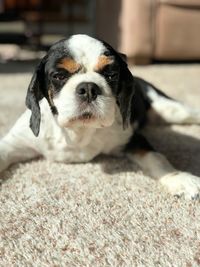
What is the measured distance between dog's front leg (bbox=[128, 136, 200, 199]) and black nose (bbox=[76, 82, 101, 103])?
0.31 metres

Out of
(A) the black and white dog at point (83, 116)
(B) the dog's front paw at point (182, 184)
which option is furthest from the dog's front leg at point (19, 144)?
(B) the dog's front paw at point (182, 184)

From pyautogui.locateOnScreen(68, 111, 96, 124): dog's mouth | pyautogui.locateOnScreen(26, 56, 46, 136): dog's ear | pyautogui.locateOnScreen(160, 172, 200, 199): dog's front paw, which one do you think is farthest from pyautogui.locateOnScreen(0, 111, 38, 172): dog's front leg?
pyautogui.locateOnScreen(160, 172, 200, 199): dog's front paw

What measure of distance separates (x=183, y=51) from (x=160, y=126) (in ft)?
5.10

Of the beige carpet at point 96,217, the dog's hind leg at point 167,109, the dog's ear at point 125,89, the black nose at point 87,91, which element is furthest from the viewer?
the dog's hind leg at point 167,109

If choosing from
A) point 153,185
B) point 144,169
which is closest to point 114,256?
point 153,185

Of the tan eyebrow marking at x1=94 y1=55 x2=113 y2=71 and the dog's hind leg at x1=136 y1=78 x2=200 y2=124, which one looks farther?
the dog's hind leg at x1=136 y1=78 x2=200 y2=124

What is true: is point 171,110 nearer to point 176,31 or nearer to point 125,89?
point 125,89

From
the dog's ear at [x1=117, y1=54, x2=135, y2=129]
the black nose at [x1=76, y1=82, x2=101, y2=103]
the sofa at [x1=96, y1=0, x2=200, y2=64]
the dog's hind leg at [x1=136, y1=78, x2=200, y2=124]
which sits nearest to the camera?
the black nose at [x1=76, y1=82, x2=101, y2=103]

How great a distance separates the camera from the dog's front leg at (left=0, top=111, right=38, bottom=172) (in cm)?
160

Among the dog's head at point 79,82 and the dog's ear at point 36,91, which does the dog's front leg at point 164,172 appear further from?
the dog's ear at point 36,91

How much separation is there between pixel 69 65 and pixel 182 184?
0.44m

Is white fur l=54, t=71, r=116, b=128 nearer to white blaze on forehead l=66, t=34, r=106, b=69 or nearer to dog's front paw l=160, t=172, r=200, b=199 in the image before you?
white blaze on forehead l=66, t=34, r=106, b=69

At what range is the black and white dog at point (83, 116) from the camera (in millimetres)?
1382

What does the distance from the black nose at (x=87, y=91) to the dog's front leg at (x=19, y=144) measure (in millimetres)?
297
